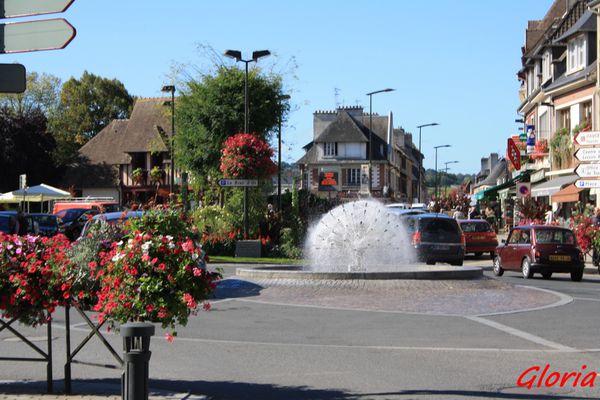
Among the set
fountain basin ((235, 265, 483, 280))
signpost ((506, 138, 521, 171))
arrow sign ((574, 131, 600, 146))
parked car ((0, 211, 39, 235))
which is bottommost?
fountain basin ((235, 265, 483, 280))

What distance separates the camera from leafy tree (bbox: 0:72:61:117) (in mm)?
82062

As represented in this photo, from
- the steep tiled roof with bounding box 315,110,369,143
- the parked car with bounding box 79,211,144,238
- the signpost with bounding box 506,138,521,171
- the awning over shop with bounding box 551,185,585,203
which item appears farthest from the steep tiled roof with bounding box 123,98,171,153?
the parked car with bounding box 79,211,144,238

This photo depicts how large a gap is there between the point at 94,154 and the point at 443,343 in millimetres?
69390

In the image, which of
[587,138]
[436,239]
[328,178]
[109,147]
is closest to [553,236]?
[436,239]

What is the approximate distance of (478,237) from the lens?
3556cm

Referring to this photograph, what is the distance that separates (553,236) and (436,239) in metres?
3.98

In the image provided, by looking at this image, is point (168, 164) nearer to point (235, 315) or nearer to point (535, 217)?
point (535, 217)

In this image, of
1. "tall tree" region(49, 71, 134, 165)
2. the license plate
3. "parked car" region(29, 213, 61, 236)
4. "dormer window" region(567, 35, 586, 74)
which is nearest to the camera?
the license plate

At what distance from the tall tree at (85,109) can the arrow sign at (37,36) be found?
79835 mm

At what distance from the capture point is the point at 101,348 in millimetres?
11812

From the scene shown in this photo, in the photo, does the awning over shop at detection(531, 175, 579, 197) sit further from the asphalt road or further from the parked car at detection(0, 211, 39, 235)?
the asphalt road

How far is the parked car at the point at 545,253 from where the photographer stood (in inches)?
988

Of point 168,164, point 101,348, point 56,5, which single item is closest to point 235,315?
point 101,348

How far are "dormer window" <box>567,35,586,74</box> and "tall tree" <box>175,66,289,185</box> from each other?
14.3 meters
